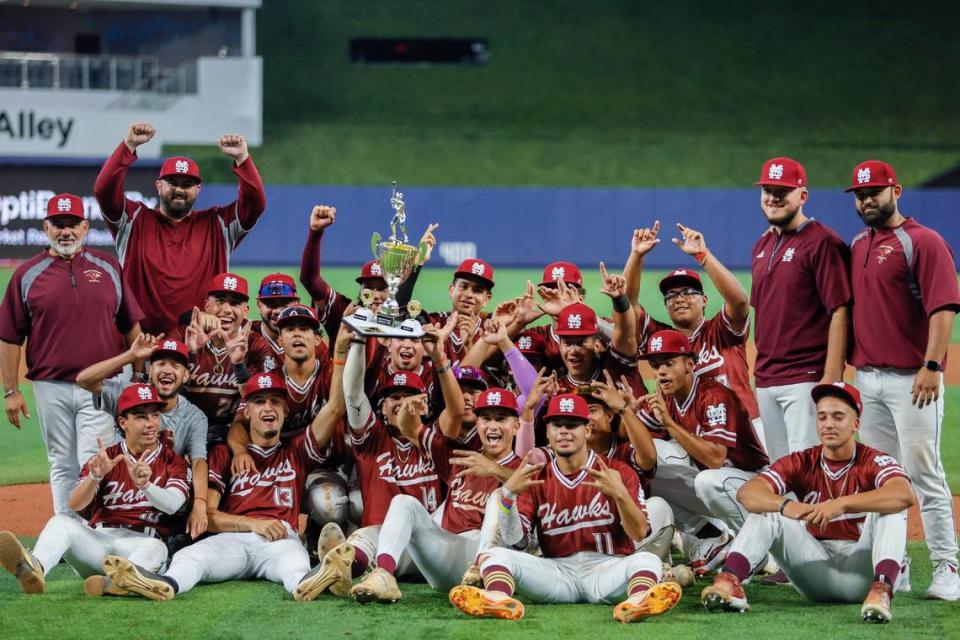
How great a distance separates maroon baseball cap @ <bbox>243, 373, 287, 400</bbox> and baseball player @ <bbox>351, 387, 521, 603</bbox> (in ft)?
2.47

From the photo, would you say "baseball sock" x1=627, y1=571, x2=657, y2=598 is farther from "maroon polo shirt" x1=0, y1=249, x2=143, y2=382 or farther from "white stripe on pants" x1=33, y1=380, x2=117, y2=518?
"maroon polo shirt" x1=0, y1=249, x2=143, y2=382

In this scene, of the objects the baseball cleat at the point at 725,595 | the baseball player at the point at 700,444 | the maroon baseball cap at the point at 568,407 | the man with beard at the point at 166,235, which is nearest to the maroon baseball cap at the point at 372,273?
the man with beard at the point at 166,235

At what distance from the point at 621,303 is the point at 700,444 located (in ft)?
3.26

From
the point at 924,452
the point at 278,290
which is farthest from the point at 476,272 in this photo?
the point at 924,452

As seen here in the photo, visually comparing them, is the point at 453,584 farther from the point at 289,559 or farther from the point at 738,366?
the point at 738,366

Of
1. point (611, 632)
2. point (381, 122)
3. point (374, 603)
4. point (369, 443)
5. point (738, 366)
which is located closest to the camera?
point (611, 632)

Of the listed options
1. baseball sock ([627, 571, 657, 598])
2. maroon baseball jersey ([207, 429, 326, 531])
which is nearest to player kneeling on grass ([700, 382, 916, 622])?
baseball sock ([627, 571, 657, 598])

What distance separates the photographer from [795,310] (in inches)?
284

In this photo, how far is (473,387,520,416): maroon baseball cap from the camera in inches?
272

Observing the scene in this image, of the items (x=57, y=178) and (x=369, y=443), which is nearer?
(x=369, y=443)

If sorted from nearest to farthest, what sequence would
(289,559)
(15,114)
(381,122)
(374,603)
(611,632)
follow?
(611,632)
(374,603)
(289,559)
(15,114)
(381,122)

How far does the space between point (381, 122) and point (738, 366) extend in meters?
28.4

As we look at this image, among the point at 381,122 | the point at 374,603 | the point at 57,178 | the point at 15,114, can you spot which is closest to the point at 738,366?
the point at 374,603

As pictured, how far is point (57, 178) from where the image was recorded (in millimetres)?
26203
